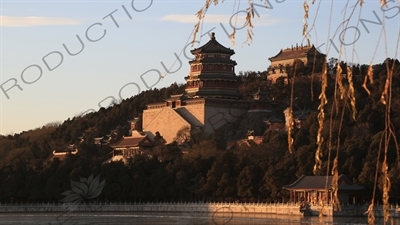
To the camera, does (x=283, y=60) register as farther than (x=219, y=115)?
Yes

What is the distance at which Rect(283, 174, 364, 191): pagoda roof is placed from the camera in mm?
45562

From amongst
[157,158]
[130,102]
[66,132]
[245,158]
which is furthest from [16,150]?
[245,158]

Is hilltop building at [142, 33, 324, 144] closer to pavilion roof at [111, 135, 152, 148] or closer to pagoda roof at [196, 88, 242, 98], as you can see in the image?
pagoda roof at [196, 88, 242, 98]

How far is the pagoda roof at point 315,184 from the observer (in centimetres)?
4556

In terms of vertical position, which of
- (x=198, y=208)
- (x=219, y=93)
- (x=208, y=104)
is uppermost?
(x=219, y=93)

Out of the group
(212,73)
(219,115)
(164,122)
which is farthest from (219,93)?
(164,122)

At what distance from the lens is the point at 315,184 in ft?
153

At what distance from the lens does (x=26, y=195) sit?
193 ft

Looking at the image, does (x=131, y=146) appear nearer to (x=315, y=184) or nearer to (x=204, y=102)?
(x=204, y=102)

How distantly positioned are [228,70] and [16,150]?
62.2 ft

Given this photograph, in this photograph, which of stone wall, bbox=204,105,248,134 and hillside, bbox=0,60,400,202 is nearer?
hillside, bbox=0,60,400,202

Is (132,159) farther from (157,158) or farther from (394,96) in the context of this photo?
(394,96)

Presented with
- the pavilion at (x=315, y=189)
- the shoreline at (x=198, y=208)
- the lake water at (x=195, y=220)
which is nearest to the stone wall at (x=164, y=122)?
the shoreline at (x=198, y=208)

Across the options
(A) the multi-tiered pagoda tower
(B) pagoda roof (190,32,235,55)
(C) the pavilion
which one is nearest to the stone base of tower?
(A) the multi-tiered pagoda tower
